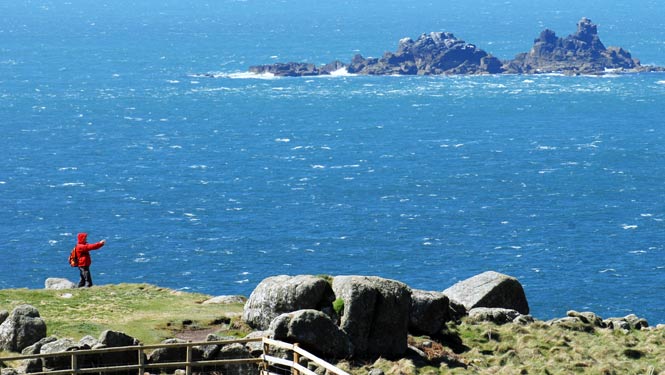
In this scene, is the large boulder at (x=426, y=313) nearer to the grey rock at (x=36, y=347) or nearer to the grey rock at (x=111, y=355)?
the grey rock at (x=111, y=355)

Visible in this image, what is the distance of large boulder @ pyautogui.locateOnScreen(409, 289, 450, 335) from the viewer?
50.2 meters

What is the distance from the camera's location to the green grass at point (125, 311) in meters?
47.7

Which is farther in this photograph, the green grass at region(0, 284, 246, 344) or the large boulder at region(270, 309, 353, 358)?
the green grass at region(0, 284, 246, 344)

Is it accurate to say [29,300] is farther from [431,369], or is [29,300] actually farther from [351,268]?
[351,268]

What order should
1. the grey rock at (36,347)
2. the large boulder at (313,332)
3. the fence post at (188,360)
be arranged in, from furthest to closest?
the large boulder at (313,332) < the grey rock at (36,347) < the fence post at (188,360)

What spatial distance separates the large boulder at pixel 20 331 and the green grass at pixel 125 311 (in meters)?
1.48

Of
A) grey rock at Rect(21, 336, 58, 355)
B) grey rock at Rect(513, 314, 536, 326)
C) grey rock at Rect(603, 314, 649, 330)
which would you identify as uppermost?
grey rock at Rect(21, 336, 58, 355)

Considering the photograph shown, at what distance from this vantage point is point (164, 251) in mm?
133000

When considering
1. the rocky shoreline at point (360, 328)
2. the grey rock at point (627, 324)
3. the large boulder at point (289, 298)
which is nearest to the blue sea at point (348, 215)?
the grey rock at point (627, 324)

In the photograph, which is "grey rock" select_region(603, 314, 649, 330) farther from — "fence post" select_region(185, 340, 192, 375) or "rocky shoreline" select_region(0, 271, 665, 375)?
"fence post" select_region(185, 340, 192, 375)

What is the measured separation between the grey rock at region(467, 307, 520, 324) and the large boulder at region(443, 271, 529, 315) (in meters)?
1.79

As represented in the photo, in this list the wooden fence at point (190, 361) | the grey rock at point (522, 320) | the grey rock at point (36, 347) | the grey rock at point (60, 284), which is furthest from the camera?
the grey rock at point (60, 284)

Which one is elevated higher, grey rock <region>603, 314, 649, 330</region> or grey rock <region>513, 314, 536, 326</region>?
grey rock <region>513, 314, 536, 326</region>

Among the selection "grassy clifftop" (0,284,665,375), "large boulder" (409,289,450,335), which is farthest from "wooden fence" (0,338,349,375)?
"large boulder" (409,289,450,335)
